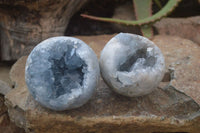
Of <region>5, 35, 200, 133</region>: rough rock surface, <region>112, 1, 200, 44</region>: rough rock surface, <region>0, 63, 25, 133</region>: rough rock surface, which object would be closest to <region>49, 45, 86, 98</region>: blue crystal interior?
<region>5, 35, 200, 133</region>: rough rock surface

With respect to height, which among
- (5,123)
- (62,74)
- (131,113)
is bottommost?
(5,123)

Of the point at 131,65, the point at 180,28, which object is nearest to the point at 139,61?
the point at 131,65

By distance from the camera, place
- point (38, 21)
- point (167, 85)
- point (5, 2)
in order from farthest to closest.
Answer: point (38, 21) < point (5, 2) < point (167, 85)

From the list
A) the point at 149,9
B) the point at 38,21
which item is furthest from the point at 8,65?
the point at 149,9

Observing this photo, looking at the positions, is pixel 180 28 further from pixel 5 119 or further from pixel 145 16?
pixel 5 119

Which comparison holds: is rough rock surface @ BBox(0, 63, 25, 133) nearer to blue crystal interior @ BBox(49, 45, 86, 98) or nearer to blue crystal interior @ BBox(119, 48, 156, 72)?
blue crystal interior @ BBox(49, 45, 86, 98)

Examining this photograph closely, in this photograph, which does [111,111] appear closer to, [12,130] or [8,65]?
[12,130]
